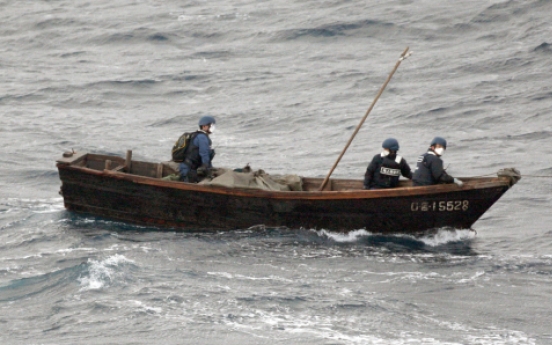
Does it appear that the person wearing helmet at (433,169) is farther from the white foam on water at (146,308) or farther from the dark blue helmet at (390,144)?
the white foam on water at (146,308)

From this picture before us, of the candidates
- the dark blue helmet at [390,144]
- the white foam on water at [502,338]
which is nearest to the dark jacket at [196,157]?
the dark blue helmet at [390,144]

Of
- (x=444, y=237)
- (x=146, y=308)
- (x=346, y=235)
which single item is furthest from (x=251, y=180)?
(x=146, y=308)

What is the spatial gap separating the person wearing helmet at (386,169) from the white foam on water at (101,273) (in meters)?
4.70

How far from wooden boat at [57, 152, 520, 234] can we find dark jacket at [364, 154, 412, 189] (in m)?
0.29

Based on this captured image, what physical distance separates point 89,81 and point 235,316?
19480mm

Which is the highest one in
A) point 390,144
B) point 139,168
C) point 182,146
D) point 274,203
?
point 390,144

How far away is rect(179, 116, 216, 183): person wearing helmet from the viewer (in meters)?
18.8

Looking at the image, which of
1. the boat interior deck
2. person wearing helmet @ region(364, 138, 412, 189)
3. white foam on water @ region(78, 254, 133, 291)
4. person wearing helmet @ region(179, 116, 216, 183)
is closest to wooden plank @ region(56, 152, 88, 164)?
Result: the boat interior deck

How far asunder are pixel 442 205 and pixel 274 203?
3.06 m

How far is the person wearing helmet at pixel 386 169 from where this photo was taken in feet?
58.3

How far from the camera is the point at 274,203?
59.4 feet

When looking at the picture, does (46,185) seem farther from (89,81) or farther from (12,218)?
(89,81)

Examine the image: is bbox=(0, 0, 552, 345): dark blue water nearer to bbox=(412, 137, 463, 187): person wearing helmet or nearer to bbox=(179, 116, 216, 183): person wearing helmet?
bbox=(412, 137, 463, 187): person wearing helmet

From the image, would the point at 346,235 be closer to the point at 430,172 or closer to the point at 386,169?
the point at 386,169
